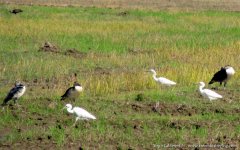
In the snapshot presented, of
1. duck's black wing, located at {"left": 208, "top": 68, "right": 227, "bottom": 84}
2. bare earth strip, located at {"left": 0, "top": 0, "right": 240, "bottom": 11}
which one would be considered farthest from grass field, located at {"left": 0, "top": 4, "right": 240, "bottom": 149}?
bare earth strip, located at {"left": 0, "top": 0, "right": 240, "bottom": 11}

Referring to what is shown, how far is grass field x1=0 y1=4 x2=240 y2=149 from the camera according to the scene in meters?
11.0

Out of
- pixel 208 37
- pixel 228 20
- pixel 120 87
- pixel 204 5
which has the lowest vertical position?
pixel 120 87

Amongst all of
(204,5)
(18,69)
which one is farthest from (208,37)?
(204,5)

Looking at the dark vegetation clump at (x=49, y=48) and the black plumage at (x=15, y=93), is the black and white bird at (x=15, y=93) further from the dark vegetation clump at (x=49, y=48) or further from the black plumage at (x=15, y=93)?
the dark vegetation clump at (x=49, y=48)

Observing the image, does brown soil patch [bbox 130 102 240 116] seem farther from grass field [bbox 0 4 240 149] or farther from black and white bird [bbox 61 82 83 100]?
black and white bird [bbox 61 82 83 100]

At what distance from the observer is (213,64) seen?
20.6 m

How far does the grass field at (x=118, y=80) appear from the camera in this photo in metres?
11.0

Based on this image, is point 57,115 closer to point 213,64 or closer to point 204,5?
point 213,64

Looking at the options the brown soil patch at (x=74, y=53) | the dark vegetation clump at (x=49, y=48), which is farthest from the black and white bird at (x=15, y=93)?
the dark vegetation clump at (x=49, y=48)

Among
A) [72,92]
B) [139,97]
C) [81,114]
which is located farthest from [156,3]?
[81,114]

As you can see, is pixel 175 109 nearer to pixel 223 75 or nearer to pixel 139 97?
pixel 139 97

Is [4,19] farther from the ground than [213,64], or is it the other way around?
[4,19]

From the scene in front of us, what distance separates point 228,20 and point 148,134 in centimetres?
2797

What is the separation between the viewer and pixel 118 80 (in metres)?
16.8
